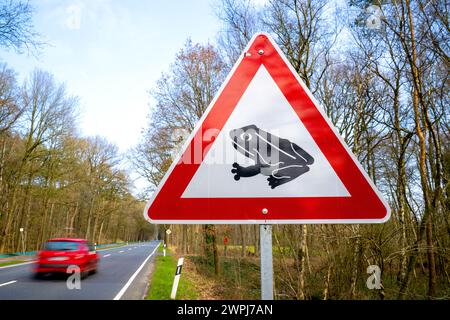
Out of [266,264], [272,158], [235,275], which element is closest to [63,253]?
[235,275]

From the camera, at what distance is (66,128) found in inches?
569

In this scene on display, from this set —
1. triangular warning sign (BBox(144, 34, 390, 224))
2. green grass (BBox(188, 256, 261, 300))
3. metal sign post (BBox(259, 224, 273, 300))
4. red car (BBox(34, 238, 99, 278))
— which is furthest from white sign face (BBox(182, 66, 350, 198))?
red car (BBox(34, 238, 99, 278))

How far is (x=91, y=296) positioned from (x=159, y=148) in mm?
9737

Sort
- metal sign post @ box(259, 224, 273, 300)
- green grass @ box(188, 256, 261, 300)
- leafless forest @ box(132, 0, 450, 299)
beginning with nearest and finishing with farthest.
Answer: metal sign post @ box(259, 224, 273, 300) → leafless forest @ box(132, 0, 450, 299) → green grass @ box(188, 256, 261, 300)

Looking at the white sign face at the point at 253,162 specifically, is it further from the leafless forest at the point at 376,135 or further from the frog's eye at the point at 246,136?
the leafless forest at the point at 376,135

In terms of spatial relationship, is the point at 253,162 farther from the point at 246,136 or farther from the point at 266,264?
the point at 266,264

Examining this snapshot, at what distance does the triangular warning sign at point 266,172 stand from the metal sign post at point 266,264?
6 centimetres

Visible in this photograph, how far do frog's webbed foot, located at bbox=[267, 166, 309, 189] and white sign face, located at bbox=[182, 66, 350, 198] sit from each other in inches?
0.6

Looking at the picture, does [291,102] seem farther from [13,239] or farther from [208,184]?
[13,239]

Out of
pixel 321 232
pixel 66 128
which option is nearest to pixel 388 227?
pixel 321 232

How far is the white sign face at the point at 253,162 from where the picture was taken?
1.18 m

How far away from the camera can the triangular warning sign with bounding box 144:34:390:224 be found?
1175 millimetres

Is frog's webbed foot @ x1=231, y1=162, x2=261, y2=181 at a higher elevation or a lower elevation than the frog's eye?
lower

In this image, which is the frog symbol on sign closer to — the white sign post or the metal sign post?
the white sign post
